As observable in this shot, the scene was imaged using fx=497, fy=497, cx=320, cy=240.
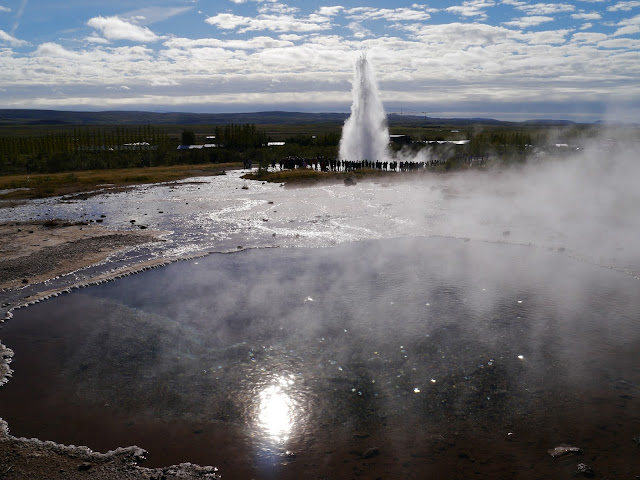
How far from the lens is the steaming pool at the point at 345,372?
744cm

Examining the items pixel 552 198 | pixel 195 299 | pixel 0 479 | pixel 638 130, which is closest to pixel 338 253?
pixel 195 299

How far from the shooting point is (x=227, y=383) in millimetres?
9297

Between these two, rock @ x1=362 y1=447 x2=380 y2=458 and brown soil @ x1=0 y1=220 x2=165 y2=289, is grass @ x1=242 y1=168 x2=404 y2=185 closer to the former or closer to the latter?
brown soil @ x1=0 y1=220 x2=165 y2=289

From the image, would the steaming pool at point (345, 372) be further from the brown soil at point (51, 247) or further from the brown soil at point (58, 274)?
the brown soil at point (51, 247)

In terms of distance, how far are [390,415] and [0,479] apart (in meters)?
5.69

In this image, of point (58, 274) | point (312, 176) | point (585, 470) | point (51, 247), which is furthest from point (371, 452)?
point (312, 176)

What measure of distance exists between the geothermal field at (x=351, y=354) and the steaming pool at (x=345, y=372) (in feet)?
0.13

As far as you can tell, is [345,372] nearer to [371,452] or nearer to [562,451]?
[371,452]

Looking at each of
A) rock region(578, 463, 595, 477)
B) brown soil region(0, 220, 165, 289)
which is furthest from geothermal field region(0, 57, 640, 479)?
brown soil region(0, 220, 165, 289)

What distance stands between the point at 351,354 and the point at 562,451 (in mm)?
4238

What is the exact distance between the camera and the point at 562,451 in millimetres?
7297

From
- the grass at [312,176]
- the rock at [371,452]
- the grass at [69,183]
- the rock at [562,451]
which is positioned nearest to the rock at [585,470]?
the rock at [562,451]

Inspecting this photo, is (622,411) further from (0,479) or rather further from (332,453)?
(0,479)

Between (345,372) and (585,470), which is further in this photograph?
(345,372)
